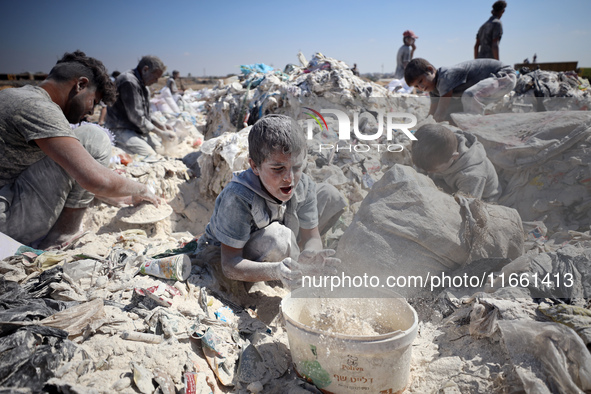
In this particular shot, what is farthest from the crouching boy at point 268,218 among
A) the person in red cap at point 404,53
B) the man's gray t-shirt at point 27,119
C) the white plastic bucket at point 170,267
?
the person in red cap at point 404,53

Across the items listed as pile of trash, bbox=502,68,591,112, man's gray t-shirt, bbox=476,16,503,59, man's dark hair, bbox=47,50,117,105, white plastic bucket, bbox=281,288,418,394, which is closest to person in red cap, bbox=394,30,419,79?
man's gray t-shirt, bbox=476,16,503,59

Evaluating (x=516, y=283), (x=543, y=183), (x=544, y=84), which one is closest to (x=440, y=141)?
(x=543, y=183)

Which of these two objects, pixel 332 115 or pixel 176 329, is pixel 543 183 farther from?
pixel 176 329

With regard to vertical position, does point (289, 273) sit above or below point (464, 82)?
below

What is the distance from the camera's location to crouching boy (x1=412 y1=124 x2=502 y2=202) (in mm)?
2820

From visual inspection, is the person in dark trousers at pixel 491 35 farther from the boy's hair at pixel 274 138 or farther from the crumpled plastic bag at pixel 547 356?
the crumpled plastic bag at pixel 547 356

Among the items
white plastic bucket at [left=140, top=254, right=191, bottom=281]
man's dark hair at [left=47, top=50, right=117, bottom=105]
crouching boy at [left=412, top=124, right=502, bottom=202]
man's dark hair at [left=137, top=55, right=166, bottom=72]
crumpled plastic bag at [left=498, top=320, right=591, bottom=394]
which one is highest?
man's dark hair at [left=137, top=55, right=166, bottom=72]

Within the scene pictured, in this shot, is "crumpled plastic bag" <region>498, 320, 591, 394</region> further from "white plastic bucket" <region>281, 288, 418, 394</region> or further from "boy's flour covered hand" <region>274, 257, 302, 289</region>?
"boy's flour covered hand" <region>274, 257, 302, 289</region>

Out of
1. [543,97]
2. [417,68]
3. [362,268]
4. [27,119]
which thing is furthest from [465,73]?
[27,119]

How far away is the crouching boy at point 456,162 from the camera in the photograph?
9.25 feet

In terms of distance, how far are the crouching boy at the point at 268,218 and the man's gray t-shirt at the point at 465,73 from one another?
3269 mm

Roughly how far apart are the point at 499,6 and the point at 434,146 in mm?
4852

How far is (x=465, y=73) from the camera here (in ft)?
15.0

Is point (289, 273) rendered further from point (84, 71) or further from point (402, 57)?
point (402, 57)
